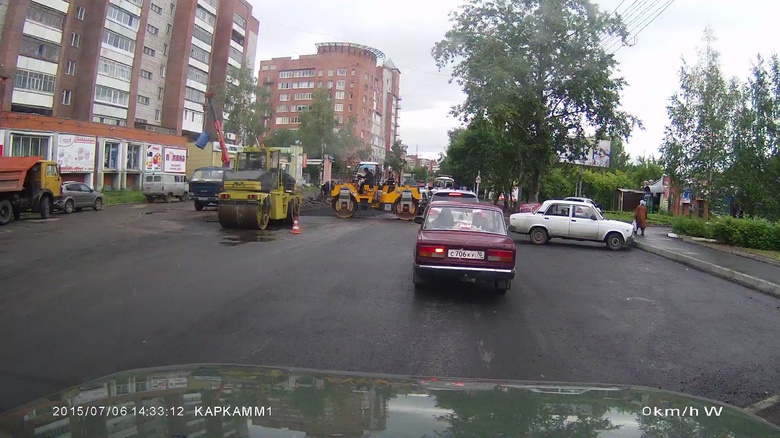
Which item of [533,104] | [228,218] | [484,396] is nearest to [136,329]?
[484,396]

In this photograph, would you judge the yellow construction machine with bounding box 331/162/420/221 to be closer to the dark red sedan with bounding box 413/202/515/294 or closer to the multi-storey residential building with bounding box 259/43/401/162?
the dark red sedan with bounding box 413/202/515/294

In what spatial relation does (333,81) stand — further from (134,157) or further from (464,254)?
(464,254)

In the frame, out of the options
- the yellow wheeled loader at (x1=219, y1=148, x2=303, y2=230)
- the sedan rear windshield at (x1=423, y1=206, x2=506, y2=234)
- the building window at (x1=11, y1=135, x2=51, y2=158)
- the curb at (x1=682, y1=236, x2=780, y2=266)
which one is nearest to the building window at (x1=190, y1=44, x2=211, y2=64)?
the building window at (x1=11, y1=135, x2=51, y2=158)

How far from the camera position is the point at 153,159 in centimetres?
4341

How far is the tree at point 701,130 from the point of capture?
66.1 ft

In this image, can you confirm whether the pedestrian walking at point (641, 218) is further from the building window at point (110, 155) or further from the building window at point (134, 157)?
the building window at point (134, 157)

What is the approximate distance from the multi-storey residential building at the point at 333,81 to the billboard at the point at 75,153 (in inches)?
2367

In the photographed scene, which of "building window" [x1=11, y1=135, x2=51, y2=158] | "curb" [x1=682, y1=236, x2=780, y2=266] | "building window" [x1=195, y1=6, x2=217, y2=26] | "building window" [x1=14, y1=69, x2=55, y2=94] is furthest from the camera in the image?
"building window" [x1=195, y1=6, x2=217, y2=26]

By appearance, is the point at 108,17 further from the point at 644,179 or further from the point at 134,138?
the point at 644,179

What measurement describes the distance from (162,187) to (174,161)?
12.2 meters

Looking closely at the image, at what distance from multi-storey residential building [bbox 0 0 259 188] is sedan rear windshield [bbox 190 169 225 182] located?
1211cm

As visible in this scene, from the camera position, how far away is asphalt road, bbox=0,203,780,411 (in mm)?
5363

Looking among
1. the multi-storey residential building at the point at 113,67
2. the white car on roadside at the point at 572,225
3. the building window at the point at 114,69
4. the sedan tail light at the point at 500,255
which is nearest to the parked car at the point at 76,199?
the multi-storey residential building at the point at 113,67

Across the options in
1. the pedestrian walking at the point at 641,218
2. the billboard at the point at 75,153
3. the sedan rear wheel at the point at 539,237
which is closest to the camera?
the sedan rear wheel at the point at 539,237
